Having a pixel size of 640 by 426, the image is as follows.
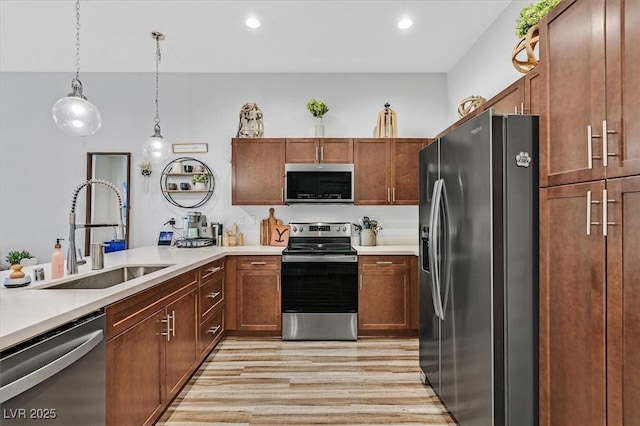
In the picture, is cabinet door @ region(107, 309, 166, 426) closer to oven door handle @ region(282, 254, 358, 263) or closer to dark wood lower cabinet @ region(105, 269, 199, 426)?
dark wood lower cabinet @ region(105, 269, 199, 426)

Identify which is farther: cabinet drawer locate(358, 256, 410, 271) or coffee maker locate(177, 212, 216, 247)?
coffee maker locate(177, 212, 216, 247)

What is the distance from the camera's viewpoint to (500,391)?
1639mm

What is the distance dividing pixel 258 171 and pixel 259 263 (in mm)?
1010

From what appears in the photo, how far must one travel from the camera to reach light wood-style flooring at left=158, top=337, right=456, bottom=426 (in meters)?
2.30

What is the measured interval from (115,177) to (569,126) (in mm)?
4462

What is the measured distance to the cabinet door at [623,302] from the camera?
112 centimetres

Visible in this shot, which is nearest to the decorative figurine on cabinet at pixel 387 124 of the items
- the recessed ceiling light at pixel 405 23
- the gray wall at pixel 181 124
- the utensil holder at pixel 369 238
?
the gray wall at pixel 181 124

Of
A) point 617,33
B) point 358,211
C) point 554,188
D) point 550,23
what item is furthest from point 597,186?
point 358,211

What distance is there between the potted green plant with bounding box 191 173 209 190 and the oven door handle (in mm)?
1384

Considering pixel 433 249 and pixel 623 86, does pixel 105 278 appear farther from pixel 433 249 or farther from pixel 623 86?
pixel 623 86

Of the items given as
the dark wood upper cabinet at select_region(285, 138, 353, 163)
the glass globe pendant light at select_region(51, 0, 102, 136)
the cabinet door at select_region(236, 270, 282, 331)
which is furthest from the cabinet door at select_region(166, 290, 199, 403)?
the dark wood upper cabinet at select_region(285, 138, 353, 163)

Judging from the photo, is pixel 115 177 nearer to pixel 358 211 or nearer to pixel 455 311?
pixel 358 211

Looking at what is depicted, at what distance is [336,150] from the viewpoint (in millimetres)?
4035

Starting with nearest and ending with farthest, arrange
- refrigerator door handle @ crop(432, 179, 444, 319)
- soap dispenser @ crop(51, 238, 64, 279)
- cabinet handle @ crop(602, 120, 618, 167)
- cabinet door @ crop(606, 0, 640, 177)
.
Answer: cabinet door @ crop(606, 0, 640, 177) → cabinet handle @ crop(602, 120, 618, 167) → soap dispenser @ crop(51, 238, 64, 279) → refrigerator door handle @ crop(432, 179, 444, 319)
